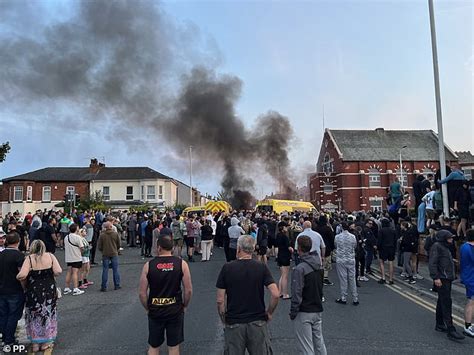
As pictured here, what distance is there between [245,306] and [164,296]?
872mm

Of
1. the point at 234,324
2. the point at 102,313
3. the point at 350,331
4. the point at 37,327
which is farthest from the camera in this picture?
the point at 102,313

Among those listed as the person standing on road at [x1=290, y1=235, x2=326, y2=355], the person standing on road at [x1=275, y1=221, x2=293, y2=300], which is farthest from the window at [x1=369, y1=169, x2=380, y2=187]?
the person standing on road at [x1=290, y1=235, x2=326, y2=355]

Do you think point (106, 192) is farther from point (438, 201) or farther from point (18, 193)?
point (438, 201)

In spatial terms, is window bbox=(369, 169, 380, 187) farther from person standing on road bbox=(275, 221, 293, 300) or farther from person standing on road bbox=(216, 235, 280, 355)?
person standing on road bbox=(216, 235, 280, 355)

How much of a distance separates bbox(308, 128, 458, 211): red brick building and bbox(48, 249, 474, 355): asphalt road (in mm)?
37912

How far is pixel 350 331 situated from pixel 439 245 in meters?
1.97

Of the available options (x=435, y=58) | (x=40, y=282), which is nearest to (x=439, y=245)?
(x=40, y=282)

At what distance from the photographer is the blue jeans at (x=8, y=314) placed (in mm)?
4691

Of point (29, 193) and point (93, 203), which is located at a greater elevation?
point (29, 193)

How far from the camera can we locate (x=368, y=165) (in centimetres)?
4491

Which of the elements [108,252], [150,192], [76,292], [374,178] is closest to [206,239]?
[108,252]

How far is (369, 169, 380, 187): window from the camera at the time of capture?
147 feet

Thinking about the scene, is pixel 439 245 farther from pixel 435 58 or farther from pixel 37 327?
pixel 435 58

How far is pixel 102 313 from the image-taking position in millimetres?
6461
